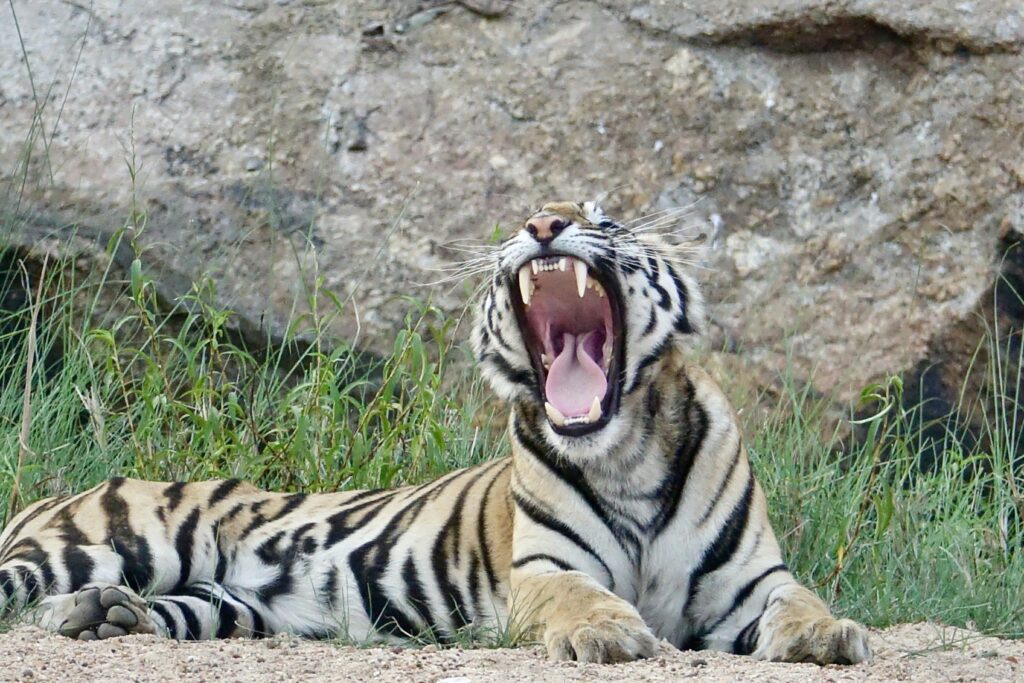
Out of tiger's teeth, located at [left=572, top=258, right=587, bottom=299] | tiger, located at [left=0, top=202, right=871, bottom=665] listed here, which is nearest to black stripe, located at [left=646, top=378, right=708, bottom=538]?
tiger, located at [left=0, top=202, right=871, bottom=665]

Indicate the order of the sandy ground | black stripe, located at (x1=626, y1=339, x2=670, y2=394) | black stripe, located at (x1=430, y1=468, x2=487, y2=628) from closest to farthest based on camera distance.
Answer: the sandy ground, black stripe, located at (x1=626, y1=339, x2=670, y2=394), black stripe, located at (x1=430, y1=468, x2=487, y2=628)

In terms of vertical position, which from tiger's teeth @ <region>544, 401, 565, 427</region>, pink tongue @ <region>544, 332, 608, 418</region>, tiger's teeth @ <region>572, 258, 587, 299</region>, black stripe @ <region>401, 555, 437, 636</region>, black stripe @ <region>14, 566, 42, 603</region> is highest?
tiger's teeth @ <region>572, 258, 587, 299</region>

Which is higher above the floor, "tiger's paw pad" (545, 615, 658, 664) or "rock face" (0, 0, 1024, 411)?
"rock face" (0, 0, 1024, 411)

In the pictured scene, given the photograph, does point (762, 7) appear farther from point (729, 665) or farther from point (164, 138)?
point (729, 665)

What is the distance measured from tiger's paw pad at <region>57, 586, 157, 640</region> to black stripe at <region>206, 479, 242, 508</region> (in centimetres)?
71

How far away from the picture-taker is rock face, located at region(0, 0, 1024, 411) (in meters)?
5.32

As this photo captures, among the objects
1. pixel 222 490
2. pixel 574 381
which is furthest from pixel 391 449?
pixel 574 381

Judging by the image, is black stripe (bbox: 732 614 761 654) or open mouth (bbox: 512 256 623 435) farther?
open mouth (bbox: 512 256 623 435)

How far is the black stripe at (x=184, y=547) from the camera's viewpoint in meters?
3.91

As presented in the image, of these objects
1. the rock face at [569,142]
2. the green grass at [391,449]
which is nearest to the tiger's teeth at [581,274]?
the green grass at [391,449]

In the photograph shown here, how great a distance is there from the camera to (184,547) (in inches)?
154

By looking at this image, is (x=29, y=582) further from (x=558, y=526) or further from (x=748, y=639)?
(x=748, y=639)

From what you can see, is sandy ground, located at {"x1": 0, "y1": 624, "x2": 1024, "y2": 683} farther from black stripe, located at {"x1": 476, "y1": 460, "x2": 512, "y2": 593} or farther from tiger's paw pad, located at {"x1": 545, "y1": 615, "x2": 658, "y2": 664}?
black stripe, located at {"x1": 476, "y1": 460, "x2": 512, "y2": 593}

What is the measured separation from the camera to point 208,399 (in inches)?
177
